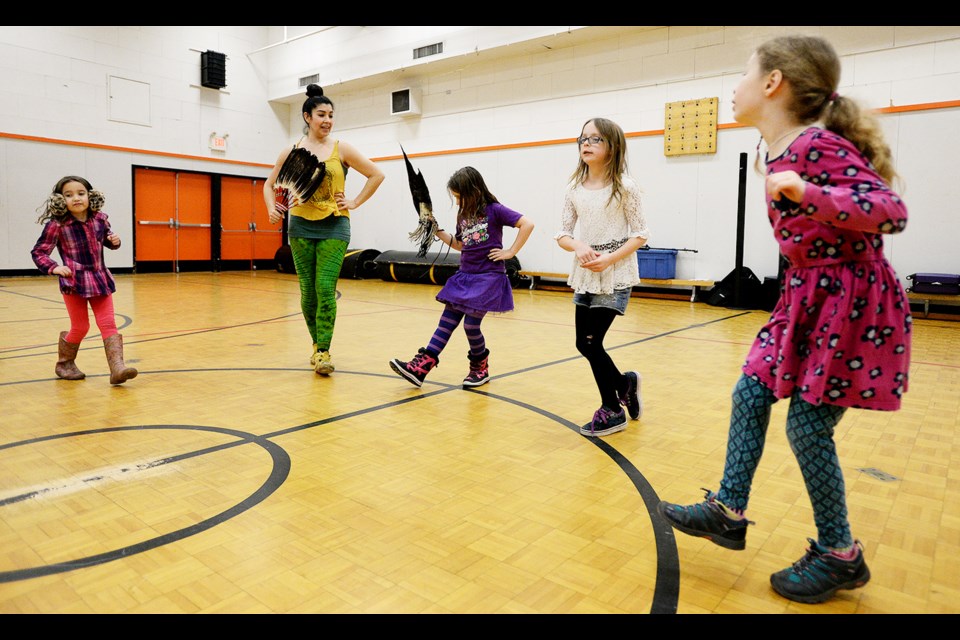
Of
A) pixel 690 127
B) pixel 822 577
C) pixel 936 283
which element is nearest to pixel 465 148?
pixel 690 127

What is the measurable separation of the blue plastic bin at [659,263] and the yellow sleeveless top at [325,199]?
6288 millimetres

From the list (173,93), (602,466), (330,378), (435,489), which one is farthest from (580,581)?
(173,93)

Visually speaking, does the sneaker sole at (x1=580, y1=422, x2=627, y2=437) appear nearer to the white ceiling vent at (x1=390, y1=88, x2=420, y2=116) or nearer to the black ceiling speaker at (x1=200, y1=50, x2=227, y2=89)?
the white ceiling vent at (x1=390, y1=88, x2=420, y2=116)

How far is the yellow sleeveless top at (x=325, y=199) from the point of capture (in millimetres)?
4148

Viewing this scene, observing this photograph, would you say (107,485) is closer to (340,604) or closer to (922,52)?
(340,604)

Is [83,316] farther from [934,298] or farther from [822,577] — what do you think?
[934,298]

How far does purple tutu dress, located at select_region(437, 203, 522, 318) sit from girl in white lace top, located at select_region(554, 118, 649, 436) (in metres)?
0.76

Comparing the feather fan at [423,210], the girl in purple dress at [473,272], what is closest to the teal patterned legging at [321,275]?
the feather fan at [423,210]

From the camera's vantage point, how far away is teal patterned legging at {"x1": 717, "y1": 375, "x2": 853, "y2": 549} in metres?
1.59

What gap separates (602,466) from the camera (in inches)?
101

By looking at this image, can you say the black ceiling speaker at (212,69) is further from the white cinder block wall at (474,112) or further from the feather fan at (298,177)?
the feather fan at (298,177)

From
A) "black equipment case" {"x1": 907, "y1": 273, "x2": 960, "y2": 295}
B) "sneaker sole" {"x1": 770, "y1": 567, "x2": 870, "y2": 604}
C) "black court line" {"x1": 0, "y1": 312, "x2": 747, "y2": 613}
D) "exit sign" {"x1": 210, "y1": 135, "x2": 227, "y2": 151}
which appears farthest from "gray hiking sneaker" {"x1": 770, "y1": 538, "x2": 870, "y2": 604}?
"exit sign" {"x1": 210, "y1": 135, "x2": 227, "y2": 151}

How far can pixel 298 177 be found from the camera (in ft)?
13.6
